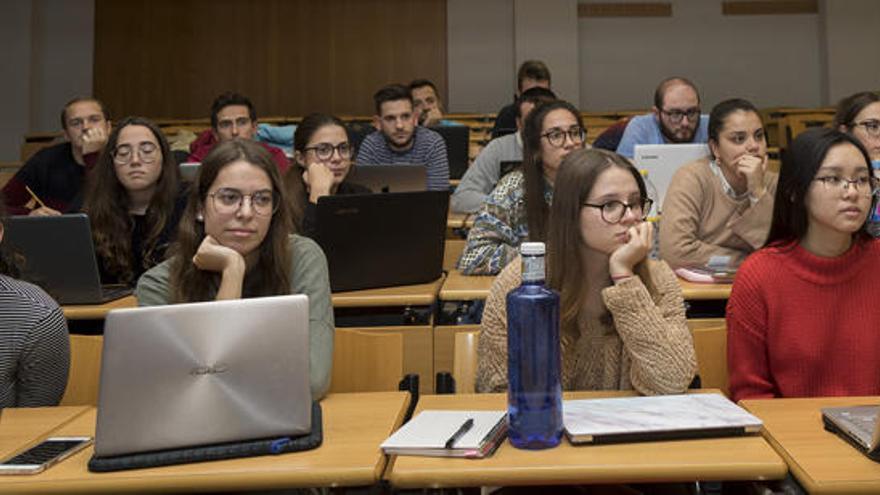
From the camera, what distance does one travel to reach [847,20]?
9789 mm

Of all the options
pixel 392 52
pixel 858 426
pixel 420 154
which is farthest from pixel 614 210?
pixel 392 52

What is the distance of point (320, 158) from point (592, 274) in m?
1.85

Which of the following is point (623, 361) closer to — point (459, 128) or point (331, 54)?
point (459, 128)

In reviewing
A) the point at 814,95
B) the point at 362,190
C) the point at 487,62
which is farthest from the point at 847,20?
the point at 362,190

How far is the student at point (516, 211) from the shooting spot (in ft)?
10.0

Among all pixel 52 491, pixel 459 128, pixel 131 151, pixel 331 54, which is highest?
pixel 331 54

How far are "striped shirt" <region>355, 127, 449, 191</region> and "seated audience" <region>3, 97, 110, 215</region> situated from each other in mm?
1412

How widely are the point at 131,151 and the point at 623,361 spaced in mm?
2101

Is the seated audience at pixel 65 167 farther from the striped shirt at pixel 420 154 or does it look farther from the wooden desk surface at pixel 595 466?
the wooden desk surface at pixel 595 466

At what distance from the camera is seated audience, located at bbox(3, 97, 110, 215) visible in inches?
165

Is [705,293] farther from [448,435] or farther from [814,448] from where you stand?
[448,435]

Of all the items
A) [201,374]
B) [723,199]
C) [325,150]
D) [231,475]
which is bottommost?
[231,475]

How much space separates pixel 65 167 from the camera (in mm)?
4266

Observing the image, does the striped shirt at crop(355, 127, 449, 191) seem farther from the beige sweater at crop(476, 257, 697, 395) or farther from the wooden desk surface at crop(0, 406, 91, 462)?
the wooden desk surface at crop(0, 406, 91, 462)
